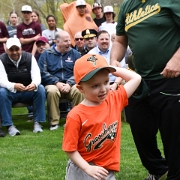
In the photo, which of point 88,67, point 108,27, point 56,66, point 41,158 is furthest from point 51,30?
point 88,67

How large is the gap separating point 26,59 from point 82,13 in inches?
149

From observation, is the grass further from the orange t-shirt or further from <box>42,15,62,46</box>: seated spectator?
<box>42,15,62,46</box>: seated spectator

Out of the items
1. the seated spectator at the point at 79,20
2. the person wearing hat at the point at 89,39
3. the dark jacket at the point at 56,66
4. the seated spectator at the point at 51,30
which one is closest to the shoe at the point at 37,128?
the dark jacket at the point at 56,66

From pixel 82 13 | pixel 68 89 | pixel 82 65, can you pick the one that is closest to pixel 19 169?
pixel 82 65

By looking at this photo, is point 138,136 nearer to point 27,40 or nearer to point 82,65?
point 82,65

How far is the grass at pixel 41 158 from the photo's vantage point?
15.5 ft

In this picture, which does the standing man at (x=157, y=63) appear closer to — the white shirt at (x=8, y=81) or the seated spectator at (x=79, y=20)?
the white shirt at (x=8, y=81)

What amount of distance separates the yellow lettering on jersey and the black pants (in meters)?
0.54

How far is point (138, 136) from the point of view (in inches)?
162

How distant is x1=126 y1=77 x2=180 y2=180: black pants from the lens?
357 centimetres

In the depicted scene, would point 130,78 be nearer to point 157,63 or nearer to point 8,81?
point 157,63

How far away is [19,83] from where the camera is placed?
7.66m

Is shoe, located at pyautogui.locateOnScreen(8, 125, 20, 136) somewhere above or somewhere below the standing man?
below

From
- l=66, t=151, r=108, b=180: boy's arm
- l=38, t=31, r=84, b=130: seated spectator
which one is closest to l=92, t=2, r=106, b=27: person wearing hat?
l=38, t=31, r=84, b=130: seated spectator
